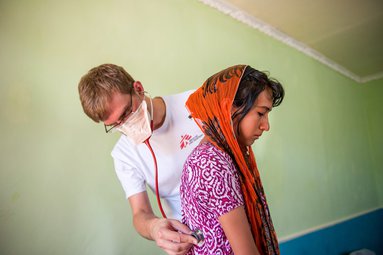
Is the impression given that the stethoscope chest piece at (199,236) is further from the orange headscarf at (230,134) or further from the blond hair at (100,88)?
the blond hair at (100,88)

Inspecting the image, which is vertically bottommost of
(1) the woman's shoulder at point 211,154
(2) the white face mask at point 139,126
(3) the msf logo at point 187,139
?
(1) the woman's shoulder at point 211,154

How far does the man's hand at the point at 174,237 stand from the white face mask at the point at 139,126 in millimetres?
344

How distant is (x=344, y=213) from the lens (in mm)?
3850

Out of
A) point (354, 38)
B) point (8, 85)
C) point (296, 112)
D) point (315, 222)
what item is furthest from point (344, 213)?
point (8, 85)

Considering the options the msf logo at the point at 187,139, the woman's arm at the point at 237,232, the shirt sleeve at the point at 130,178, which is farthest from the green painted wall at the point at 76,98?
the woman's arm at the point at 237,232

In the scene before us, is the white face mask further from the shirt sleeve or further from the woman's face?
the woman's face

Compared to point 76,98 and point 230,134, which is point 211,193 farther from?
point 76,98

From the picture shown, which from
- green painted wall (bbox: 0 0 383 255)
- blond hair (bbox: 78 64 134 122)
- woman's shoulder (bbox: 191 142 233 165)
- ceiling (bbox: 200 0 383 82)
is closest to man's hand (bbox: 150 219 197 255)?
woman's shoulder (bbox: 191 142 233 165)

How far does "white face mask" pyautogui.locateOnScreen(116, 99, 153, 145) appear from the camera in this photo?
4.19 ft

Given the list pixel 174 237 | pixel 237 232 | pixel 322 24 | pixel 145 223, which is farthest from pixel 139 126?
pixel 322 24

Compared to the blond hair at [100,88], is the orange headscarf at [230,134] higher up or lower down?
lower down

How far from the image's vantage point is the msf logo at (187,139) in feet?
4.66

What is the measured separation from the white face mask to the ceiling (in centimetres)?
142

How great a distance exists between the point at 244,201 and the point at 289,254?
187cm
